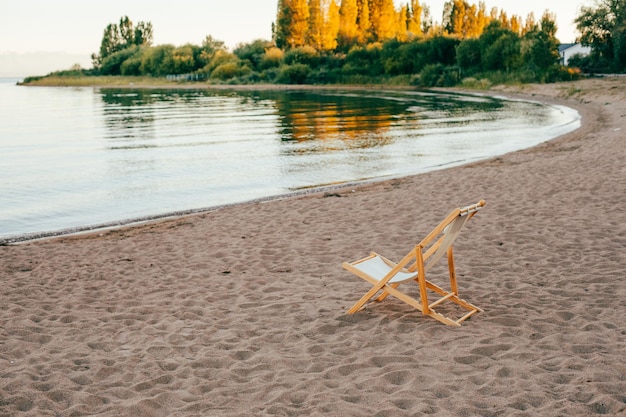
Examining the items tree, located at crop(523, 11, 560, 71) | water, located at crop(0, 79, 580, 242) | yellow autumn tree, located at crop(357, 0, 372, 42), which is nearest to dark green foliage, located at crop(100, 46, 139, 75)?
yellow autumn tree, located at crop(357, 0, 372, 42)

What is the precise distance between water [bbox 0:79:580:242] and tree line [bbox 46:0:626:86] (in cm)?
2942

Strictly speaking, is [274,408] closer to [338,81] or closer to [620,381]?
[620,381]

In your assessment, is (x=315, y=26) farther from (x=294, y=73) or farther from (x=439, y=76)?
(x=439, y=76)

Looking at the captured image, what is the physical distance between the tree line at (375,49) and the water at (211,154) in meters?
29.4

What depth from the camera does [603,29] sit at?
6444cm

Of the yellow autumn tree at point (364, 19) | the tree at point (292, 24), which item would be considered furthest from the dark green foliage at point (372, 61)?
the yellow autumn tree at point (364, 19)

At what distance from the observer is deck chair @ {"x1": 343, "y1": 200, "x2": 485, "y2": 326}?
543cm

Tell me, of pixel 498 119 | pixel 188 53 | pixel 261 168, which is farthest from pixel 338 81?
pixel 261 168

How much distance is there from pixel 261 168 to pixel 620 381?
15648 millimetres

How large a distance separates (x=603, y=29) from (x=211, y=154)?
55.9 m

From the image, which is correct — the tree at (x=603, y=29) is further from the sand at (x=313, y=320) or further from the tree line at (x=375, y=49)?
the sand at (x=313, y=320)

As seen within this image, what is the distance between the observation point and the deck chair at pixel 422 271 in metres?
5.43

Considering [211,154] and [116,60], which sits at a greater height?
[116,60]

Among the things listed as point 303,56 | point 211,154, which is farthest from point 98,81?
point 211,154
